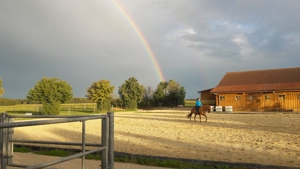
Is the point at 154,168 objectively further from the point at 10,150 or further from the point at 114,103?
the point at 114,103

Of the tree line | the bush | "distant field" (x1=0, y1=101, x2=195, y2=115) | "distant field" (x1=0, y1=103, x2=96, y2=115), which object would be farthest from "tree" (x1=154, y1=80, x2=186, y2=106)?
the bush

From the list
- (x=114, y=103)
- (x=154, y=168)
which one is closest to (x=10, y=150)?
(x=154, y=168)

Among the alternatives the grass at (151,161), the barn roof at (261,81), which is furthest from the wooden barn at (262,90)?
the grass at (151,161)

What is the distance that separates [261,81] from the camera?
116ft

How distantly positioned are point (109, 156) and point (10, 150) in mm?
1818

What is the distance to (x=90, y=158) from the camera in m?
7.29

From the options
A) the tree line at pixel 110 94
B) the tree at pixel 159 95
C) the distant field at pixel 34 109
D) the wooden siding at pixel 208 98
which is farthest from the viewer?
the tree at pixel 159 95

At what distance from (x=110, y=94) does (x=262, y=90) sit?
78.8 ft

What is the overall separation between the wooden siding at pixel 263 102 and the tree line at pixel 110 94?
18.3m

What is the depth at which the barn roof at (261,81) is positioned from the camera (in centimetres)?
3256

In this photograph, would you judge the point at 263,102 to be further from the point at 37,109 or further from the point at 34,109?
the point at 34,109

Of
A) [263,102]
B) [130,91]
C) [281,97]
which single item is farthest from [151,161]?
[130,91]

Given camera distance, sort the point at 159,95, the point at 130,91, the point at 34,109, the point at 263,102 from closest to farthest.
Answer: the point at 263,102 < the point at 34,109 < the point at 130,91 < the point at 159,95

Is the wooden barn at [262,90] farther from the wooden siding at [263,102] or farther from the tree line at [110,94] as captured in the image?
the tree line at [110,94]
